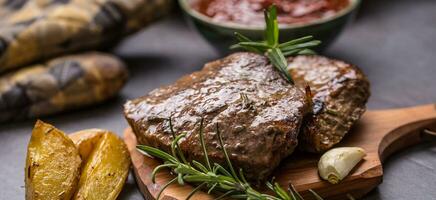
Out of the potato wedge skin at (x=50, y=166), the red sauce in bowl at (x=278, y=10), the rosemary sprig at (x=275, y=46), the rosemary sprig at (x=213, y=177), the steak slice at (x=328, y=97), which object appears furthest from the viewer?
the red sauce in bowl at (x=278, y=10)

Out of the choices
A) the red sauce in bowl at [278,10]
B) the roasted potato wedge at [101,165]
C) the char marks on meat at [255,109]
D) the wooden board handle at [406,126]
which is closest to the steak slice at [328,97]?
the char marks on meat at [255,109]

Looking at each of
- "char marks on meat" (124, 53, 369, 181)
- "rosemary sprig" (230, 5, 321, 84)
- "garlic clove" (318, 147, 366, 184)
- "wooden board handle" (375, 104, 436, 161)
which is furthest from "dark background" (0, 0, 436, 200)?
"rosemary sprig" (230, 5, 321, 84)

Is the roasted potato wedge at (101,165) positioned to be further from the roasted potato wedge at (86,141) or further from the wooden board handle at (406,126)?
the wooden board handle at (406,126)

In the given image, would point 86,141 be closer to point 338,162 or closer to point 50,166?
point 50,166

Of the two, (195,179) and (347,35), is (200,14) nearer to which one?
(347,35)

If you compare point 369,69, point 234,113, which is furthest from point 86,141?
point 369,69

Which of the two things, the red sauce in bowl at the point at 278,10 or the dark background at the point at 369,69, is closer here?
the dark background at the point at 369,69
